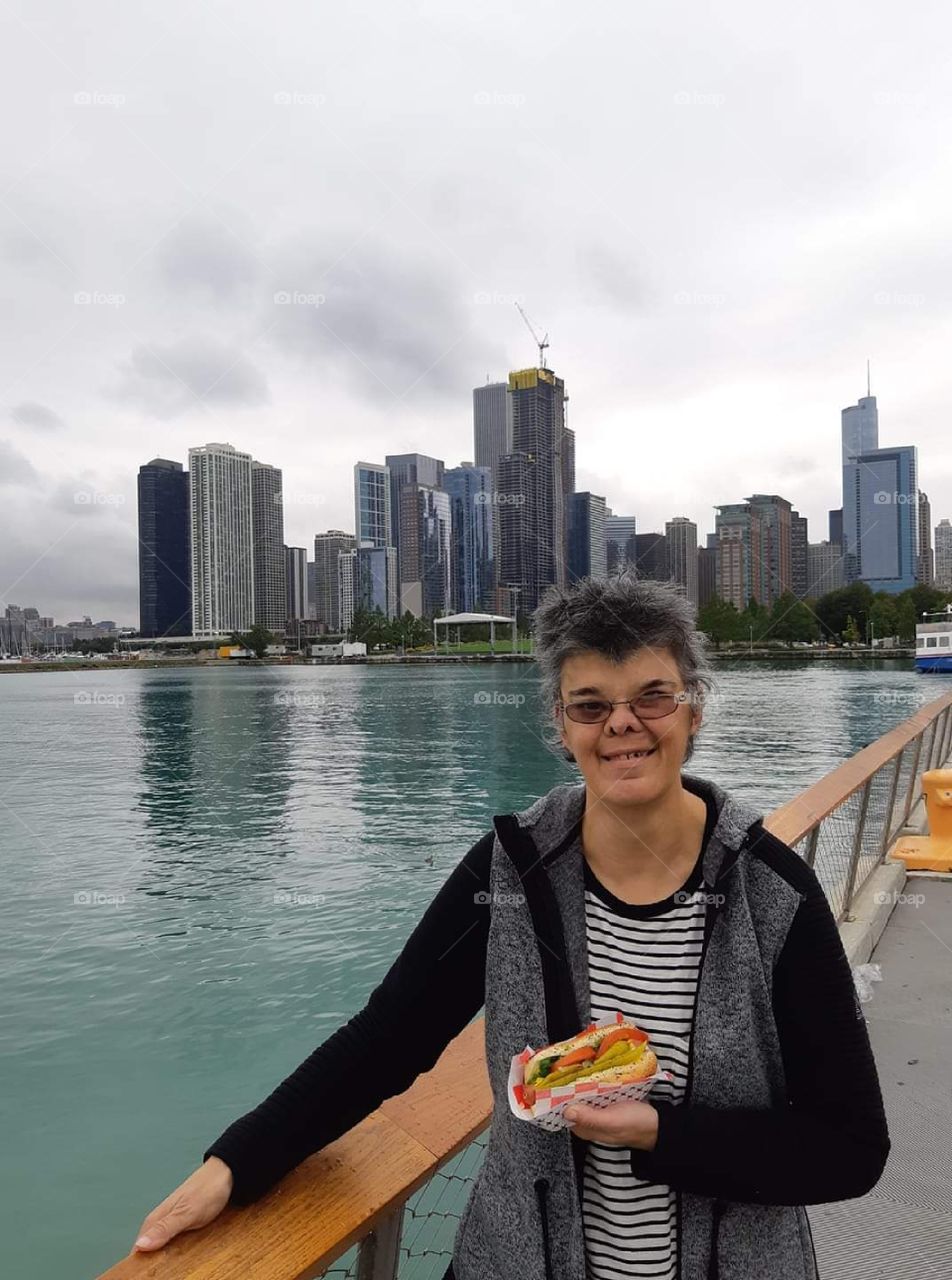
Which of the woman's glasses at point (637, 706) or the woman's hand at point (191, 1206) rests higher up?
the woman's glasses at point (637, 706)

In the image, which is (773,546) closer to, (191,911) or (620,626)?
(191,911)

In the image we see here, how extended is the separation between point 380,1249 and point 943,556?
12873cm

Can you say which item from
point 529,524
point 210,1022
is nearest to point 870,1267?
point 210,1022

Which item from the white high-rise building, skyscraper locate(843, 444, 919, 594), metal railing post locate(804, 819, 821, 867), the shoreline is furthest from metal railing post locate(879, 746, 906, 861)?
the white high-rise building

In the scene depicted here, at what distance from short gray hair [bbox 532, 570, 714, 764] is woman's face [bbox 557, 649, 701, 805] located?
2 cm

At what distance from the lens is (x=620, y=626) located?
125cm

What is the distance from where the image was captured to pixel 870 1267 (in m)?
1.88

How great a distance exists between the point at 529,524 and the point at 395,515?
3681 cm

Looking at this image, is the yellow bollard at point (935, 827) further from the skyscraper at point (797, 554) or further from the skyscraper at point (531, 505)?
the skyscraper at point (797, 554)

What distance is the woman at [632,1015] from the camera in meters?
1.05

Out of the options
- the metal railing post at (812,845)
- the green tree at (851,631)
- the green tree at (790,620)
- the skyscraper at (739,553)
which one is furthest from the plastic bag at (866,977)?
the green tree at (851,631)

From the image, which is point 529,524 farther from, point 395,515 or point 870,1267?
point 870,1267

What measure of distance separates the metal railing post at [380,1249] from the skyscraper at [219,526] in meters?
59.2

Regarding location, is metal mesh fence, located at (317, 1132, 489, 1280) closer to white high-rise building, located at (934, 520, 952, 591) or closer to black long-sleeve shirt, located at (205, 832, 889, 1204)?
black long-sleeve shirt, located at (205, 832, 889, 1204)
